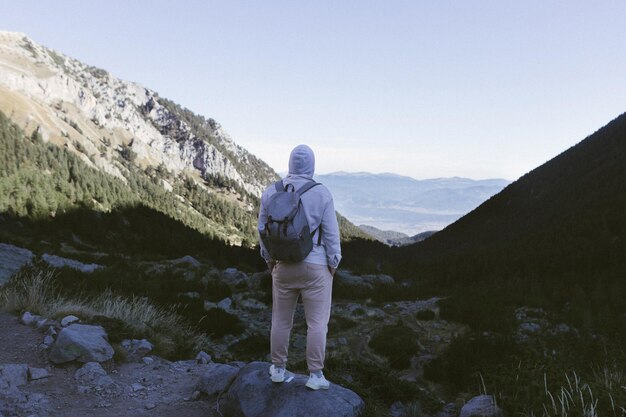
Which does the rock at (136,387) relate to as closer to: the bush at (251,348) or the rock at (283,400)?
the rock at (283,400)

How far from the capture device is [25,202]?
2044 inches

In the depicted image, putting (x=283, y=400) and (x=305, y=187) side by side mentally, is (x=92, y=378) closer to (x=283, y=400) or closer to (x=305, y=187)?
(x=283, y=400)

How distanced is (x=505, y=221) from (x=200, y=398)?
2302 inches

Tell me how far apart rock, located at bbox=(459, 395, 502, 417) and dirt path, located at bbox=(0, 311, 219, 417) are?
9.79 feet

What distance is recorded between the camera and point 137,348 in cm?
635

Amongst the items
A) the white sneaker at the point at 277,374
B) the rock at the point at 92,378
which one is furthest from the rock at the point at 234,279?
the white sneaker at the point at 277,374

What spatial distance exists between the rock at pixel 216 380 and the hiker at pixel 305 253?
4.41 ft

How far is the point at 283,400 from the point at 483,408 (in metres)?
2.31

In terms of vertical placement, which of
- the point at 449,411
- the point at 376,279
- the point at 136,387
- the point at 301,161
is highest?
the point at 301,161

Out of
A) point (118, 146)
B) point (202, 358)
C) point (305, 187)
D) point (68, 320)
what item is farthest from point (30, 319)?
point (118, 146)

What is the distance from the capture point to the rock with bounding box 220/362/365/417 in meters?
4.10

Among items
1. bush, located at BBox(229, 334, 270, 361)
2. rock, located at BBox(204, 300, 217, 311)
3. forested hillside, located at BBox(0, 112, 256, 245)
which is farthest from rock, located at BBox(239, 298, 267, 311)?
forested hillside, located at BBox(0, 112, 256, 245)

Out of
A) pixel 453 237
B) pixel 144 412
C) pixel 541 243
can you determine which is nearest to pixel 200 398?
pixel 144 412

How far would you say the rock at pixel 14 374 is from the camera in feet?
15.6
